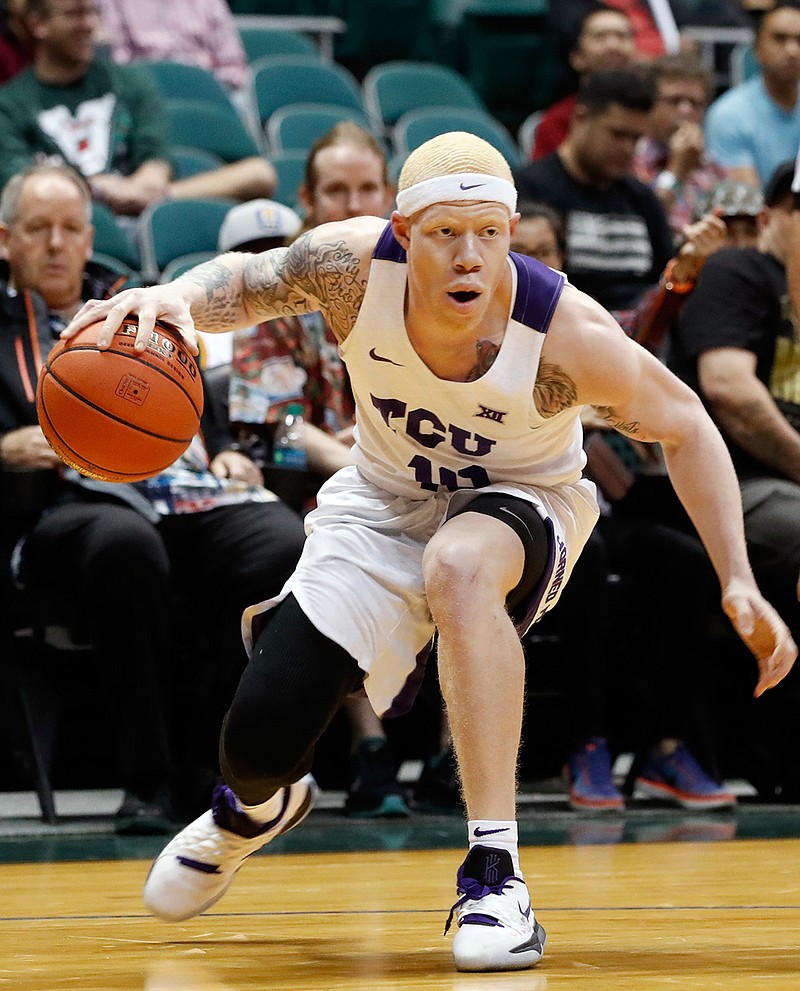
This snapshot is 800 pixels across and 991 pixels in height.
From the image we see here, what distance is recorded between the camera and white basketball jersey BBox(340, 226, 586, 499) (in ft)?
9.15

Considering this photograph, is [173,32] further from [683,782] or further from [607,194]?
[683,782]

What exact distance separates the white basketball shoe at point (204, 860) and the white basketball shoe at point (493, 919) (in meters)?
0.54

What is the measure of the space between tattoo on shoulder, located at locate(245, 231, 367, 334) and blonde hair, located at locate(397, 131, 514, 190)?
21 cm

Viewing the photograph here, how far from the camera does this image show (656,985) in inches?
88.8

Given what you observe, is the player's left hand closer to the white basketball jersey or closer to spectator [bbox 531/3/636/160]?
the white basketball jersey

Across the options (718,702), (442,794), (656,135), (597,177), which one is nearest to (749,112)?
(656,135)

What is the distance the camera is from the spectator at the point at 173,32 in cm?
780

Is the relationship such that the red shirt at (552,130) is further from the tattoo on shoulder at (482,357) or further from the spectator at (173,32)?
the tattoo on shoulder at (482,357)

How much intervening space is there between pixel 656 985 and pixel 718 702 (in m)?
3.38

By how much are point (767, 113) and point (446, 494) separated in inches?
214

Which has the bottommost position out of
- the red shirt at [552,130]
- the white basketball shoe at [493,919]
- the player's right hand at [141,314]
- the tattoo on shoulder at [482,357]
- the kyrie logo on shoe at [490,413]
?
the white basketball shoe at [493,919]

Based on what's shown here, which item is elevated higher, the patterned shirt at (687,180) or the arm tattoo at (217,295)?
the arm tattoo at (217,295)

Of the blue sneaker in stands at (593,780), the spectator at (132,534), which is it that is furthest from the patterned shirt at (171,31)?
the blue sneaker in stands at (593,780)

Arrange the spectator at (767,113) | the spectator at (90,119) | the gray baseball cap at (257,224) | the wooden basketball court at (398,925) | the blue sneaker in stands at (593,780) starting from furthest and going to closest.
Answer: the spectator at (767,113)
the spectator at (90,119)
the gray baseball cap at (257,224)
the blue sneaker in stands at (593,780)
the wooden basketball court at (398,925)
